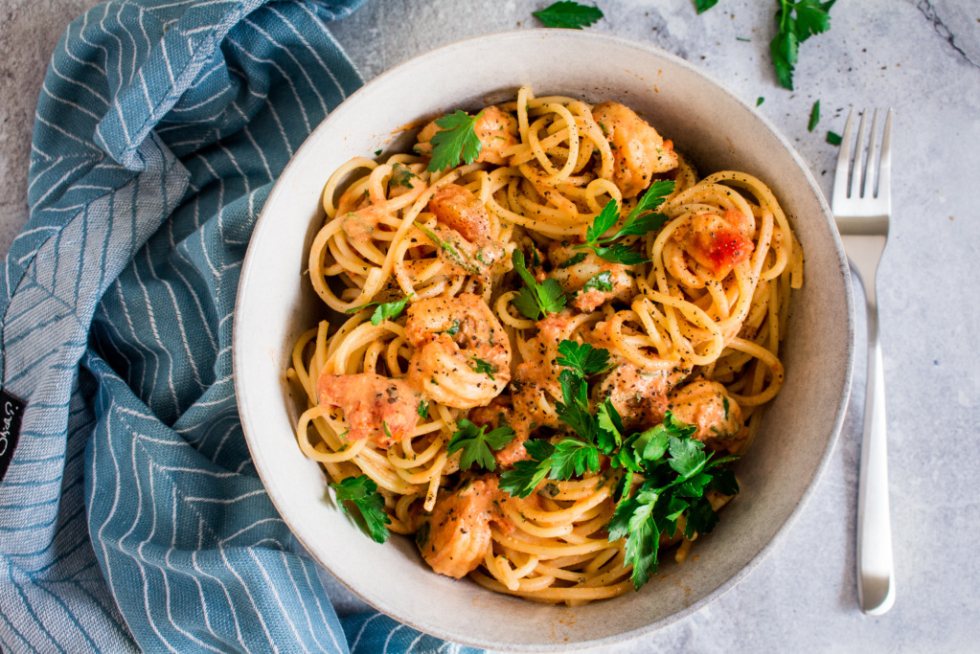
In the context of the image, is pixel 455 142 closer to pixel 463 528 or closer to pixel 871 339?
pixel 463 528

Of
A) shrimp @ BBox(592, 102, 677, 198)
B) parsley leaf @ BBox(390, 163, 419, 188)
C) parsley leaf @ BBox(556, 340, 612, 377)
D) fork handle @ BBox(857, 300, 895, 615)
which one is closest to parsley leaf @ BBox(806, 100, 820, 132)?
fork handle @ BBox(857, 300, 895, 615)

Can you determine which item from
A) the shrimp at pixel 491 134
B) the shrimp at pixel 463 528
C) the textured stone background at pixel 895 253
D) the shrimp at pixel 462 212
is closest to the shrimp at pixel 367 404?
the shrimp at pixel 463 528

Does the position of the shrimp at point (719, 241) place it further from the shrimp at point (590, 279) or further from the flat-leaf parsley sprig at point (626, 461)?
the flat-leaf parsley sprig at point (626, 461)

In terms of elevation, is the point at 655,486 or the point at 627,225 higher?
the point at 627,225

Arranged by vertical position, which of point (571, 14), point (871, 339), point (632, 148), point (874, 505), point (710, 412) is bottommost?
point (874, 505)

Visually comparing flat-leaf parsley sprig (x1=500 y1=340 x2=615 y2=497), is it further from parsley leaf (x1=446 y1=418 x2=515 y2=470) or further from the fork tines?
the fork tines

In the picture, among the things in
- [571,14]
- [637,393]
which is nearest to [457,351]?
[637,393]

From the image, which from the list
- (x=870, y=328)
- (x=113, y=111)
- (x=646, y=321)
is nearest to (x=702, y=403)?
(x=646, y=321)
